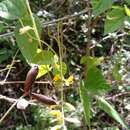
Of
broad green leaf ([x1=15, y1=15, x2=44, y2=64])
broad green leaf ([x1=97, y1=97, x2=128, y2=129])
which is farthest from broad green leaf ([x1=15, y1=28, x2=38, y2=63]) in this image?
broad green leaf ([x1=97, y1=97, x2=128, y2=129])

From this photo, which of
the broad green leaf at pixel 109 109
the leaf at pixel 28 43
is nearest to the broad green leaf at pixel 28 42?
the leaf at pixel 28 43

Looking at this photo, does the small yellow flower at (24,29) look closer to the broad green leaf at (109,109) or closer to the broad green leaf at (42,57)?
the broad green leaf at (42,57)

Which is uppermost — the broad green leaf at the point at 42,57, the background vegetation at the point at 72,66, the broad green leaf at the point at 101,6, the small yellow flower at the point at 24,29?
the background vegetation at the point at 72,66

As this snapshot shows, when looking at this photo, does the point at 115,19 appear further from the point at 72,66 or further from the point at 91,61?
the point at 72,66

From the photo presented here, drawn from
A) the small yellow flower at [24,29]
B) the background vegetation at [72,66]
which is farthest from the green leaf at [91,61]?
the small yellow flower at [24,29]

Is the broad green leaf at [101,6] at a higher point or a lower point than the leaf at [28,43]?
higher

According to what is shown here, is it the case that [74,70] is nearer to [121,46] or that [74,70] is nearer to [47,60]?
[121,46]

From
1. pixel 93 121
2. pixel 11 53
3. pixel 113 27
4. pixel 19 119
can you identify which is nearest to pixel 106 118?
pixel 93 121
